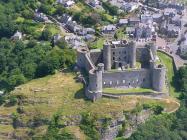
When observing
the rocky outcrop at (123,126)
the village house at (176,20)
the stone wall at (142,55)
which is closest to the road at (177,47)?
the village house at (176,20)

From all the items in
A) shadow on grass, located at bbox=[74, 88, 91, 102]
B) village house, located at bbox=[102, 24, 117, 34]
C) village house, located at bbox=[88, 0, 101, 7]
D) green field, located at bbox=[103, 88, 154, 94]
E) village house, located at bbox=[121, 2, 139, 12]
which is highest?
village house, located at bbox=[88, 0, 101, 7]

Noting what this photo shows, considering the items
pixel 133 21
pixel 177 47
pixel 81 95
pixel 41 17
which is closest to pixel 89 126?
pixel 81 95

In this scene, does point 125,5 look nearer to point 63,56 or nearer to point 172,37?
point 172,37

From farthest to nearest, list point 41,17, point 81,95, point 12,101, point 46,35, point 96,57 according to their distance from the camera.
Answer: point 41,17
point 46,35
point 96,57
point 12,101
point 81,95

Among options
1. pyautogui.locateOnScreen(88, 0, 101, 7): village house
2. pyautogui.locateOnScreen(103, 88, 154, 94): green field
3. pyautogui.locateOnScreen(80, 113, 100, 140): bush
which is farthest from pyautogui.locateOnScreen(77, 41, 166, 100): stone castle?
pyautogui.locateOnScreen(88, 0, 101, 7): village house

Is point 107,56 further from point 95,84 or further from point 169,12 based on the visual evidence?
point 169,12

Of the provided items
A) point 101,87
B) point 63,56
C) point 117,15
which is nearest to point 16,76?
point 63,56

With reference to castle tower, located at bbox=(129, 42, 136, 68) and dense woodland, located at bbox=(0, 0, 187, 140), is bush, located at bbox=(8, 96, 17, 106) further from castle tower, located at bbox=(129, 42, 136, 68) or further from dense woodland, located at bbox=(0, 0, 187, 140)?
castle tower, located at bbox=(129, 42, 136, 68)

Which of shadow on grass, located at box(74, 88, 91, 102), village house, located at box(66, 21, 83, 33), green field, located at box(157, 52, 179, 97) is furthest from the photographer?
village house, located at box(66, 21, 83, 33)

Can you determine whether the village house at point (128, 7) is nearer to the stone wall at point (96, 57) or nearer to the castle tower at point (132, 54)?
the stone wall at point (96, 57)
